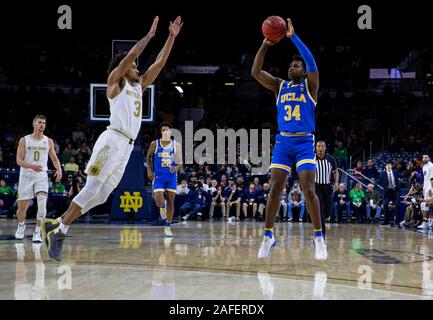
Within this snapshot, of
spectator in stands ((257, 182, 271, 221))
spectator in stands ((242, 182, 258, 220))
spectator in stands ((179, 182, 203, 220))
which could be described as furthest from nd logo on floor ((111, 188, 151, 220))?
spectator in stands ((257, 182, 271, 221))

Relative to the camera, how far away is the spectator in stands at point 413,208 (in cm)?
1354

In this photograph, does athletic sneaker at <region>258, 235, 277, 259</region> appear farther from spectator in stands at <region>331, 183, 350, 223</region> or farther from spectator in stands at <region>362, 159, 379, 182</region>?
spectator in stands at <region>362, 159, 379, 182</region>

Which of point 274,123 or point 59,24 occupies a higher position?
point 59,24

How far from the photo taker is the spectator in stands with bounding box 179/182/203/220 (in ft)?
51.1

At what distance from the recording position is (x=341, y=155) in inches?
730

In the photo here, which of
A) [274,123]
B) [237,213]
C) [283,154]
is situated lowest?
[237,213]

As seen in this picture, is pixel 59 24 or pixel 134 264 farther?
pixel 59 24

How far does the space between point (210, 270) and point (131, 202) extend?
8414 millimetres

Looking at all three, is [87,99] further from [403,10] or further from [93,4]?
[403,10]

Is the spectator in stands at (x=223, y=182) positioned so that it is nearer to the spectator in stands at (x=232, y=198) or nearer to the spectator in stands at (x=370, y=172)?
the spectator in stands at (x=232, y=198)
